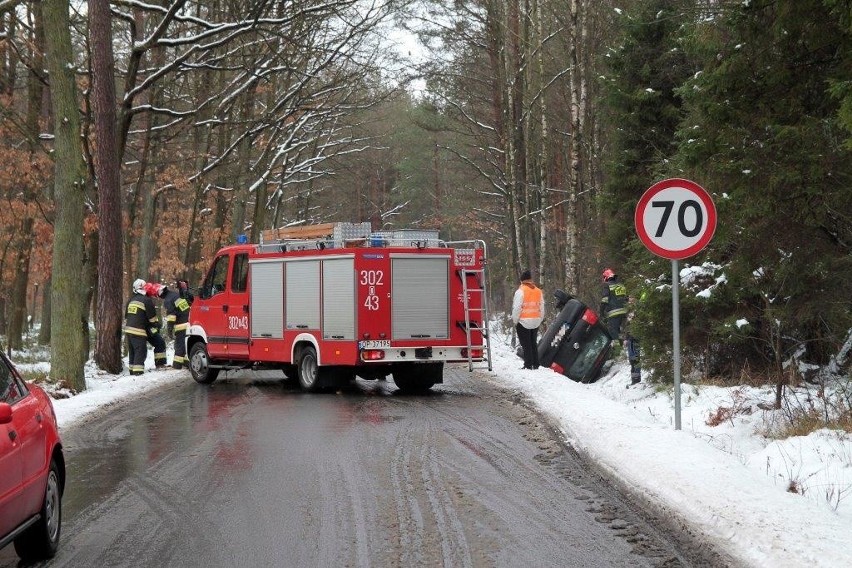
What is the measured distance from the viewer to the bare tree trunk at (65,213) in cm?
1764

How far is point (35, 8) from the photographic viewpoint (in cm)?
2603

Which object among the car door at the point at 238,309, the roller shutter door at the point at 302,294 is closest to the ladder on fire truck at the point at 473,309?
the roller shutter door at the point at 302,294

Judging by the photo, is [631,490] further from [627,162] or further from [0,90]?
[0,90]

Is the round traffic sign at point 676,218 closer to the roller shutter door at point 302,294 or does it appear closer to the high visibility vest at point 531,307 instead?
the roller shutter door at point 302,294

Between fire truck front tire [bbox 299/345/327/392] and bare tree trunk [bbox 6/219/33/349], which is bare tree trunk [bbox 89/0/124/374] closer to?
fire truck front tire [bbox 299/345/327/392]

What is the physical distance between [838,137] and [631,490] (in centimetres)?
491

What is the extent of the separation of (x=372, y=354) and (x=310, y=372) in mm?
1455

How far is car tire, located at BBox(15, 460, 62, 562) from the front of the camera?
20.8 feet

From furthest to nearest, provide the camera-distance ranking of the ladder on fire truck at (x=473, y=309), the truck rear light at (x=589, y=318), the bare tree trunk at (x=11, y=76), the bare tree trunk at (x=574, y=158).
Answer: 1. the bare tree trunk at (x=574, y=158)
2. the bare tree trunk at (x=11, y=76)
3. the truck rear light at (x=589, y=318)
4. the ladder on fire truck at (x=473, y=309)

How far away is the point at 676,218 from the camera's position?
34.2 feet

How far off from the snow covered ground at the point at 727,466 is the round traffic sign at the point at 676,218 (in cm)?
186

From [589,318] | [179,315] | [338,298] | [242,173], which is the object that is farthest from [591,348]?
[242,173]

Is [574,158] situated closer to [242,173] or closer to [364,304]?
[364,304]

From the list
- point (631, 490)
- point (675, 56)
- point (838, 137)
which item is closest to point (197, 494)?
point (631, 490)
